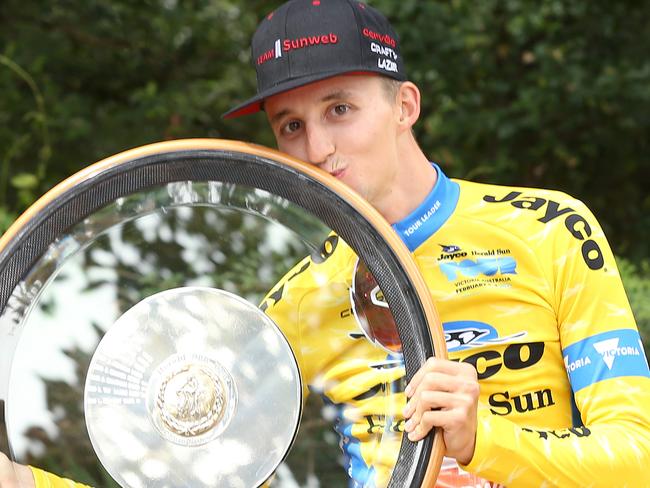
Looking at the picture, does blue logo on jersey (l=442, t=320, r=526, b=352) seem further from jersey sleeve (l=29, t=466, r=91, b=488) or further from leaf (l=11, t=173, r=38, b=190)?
leaf (l=11, t=173, r=38, b=190)

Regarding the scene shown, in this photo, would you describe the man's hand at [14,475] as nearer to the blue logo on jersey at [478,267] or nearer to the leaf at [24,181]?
the blue logo on jersey at [478,267]

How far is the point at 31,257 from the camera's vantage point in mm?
1375

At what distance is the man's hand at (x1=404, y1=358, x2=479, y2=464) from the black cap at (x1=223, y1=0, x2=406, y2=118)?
497 mm

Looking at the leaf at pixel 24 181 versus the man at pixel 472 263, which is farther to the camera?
the leaf at pixel 24 181

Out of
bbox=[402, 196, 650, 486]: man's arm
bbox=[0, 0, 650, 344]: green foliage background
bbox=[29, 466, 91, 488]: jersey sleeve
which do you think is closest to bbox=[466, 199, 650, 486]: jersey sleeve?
bbox=[402, 196, 650, 486]: man's arm

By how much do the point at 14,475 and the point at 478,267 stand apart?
2.51ft

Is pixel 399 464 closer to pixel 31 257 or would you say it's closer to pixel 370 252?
pixel 370 252

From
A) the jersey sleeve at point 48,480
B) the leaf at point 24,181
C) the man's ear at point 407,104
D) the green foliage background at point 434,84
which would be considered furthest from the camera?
the green foliage background at point 434,84

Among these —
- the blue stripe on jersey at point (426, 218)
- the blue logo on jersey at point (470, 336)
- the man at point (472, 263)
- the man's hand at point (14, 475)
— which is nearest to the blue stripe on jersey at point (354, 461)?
the man at point (472, 263)

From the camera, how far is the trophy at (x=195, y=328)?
1377 millimetres

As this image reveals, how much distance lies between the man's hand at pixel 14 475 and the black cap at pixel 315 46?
2.11ft

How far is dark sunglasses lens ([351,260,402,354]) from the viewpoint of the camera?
4.57 feet

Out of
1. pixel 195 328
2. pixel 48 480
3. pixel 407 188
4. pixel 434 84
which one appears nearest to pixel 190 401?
pixel 195 328

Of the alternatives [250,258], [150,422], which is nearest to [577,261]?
[250,258]
